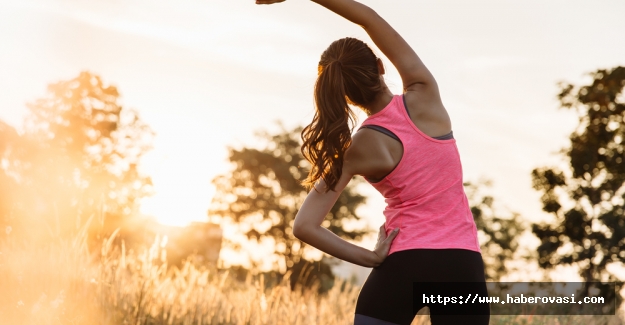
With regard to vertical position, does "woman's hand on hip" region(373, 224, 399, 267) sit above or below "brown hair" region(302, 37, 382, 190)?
below

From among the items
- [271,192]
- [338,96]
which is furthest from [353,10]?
[271,192]

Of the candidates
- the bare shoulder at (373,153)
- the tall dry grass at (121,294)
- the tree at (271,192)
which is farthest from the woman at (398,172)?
the tree at (271,192)

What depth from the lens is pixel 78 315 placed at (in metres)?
4.88

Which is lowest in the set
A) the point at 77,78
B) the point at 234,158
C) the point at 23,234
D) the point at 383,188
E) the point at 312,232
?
the point at 23,234

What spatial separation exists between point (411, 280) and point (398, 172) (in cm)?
39

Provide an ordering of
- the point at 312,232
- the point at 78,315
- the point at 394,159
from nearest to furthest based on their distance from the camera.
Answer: the point at 394,159 < the point at 312,232 < the point at 78,315

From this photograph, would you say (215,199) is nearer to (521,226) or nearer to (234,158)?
(234,158)

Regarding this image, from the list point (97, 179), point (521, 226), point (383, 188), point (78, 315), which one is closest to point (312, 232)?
point (383, 188)

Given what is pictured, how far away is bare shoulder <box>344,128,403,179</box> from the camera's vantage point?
2275 mm

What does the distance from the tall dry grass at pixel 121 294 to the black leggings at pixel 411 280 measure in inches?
122

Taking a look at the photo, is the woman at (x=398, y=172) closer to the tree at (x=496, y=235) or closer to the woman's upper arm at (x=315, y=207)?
the woman's upper arm at (x=315, y=207)

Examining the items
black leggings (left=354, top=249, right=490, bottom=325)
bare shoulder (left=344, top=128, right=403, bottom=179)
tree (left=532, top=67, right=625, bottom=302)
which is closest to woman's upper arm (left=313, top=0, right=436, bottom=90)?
bare shoulder (left=344, top=128, right=403, bottom=179)

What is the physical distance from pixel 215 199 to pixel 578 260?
81.2 feet

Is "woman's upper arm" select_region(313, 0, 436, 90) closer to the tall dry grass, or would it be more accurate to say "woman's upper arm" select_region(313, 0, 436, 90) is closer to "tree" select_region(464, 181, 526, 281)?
the tall dry grass
